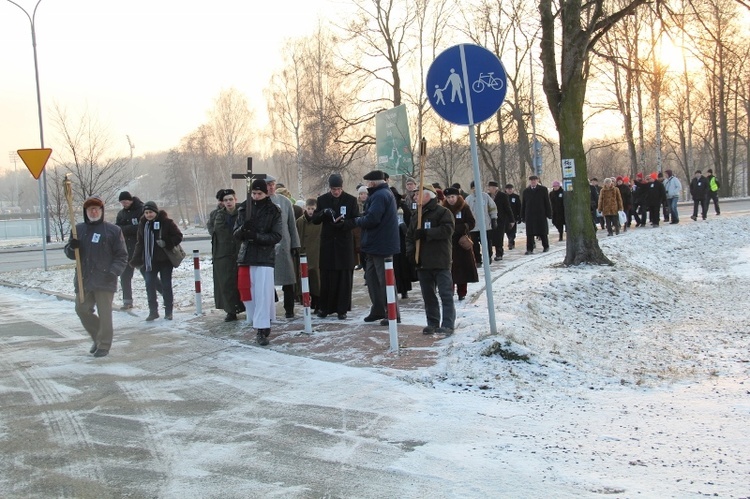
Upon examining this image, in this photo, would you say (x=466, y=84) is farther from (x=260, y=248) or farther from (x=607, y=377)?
(x=607, y=377)

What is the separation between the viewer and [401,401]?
588 centimetres

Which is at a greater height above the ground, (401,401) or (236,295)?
(236,295)

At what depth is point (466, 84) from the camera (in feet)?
23.3

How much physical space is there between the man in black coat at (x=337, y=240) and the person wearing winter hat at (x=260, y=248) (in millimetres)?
1011

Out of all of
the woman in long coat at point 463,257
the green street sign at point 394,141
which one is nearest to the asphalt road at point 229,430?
the woman in long coat at point 463,257

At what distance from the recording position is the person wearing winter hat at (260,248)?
324 inches

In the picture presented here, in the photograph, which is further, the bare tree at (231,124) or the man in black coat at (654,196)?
the bare tree at (231,124)

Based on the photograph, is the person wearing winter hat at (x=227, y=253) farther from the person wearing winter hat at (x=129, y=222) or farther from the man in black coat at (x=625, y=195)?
the man in black coat at (x=625, y=195)

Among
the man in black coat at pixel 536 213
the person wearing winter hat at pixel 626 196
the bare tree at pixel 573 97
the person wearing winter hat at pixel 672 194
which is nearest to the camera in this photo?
the bare tree at pixel 573 97

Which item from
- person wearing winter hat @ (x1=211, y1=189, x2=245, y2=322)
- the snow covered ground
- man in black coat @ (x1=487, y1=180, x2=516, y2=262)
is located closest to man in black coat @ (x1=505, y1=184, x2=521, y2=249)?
man in black coat @ (x1=487, y1=180, x2=516, y2=262)

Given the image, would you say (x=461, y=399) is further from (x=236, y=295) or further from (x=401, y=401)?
(x=236, y=295)

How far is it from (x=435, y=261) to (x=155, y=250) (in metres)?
→ 4.64

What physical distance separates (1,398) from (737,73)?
12863 mm

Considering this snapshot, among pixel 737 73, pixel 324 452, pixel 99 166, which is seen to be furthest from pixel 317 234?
pixel 99 166
